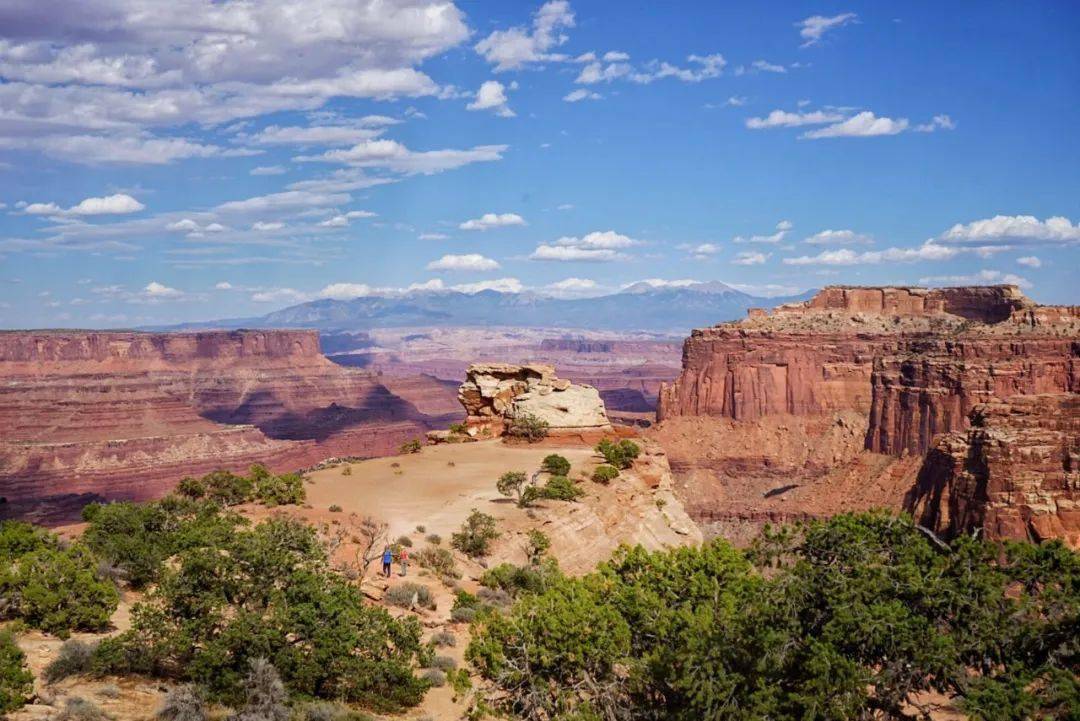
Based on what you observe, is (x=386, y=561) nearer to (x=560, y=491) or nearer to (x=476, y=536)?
(x=476, y=536)

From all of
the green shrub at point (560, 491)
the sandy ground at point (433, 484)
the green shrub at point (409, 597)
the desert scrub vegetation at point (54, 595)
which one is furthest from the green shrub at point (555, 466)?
the desert scrub vegetation at point (54, 595)

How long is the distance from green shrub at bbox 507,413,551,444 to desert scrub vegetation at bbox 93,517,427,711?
23.9m

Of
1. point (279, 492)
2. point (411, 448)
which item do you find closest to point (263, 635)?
point (279, 492)

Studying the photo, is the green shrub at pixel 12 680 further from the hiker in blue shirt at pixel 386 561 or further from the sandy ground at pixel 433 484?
the sandy ground at pixel 433 484

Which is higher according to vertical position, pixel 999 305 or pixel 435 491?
pixel 999 305

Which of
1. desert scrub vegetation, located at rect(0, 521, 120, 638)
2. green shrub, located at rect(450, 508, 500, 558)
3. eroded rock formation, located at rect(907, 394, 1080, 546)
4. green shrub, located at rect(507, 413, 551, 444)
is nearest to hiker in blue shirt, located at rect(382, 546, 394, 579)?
green shrub, located at rect(450, 508, 500, 558)

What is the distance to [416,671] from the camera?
18.6 meters

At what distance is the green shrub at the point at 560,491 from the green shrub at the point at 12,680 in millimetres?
18648

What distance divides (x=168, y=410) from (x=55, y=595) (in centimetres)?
10691

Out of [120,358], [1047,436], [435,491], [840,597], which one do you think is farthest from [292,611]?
[120,358]

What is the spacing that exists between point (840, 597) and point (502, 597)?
38.8 feet

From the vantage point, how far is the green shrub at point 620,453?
35656 millimetres

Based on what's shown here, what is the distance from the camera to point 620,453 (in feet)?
118

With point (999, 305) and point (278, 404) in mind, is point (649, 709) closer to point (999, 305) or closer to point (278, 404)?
point (999, 305)
